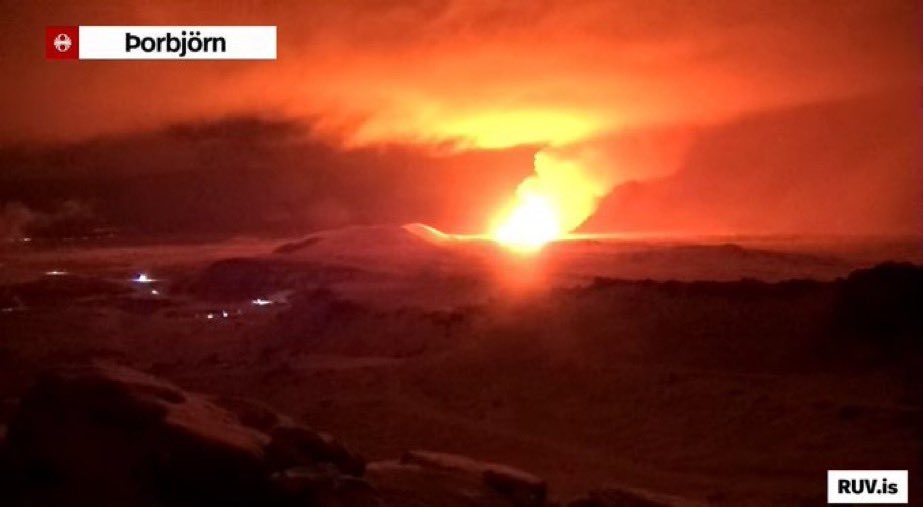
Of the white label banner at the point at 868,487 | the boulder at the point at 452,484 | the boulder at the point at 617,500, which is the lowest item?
the white label banner at the point at 868,487

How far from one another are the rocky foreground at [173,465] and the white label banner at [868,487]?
1.88m

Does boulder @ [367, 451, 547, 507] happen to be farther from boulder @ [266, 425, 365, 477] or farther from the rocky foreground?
boulder @ [266, 425, 365, 477]

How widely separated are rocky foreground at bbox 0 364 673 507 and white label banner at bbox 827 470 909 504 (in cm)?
188

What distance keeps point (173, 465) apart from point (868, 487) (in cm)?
544

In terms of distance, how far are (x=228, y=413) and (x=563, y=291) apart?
754 centimetres

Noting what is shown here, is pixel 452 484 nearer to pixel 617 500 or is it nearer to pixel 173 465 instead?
pixel 617 500

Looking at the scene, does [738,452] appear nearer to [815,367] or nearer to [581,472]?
[581,472]

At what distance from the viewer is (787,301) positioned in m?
12.2

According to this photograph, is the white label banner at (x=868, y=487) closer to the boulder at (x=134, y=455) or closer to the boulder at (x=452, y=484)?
the boulder at (x=452, y=484)

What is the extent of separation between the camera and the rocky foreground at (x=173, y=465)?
19.6ft

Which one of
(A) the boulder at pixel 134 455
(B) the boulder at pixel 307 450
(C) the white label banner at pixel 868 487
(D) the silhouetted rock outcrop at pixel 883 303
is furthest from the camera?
(D) the silhouetted rock outcrop at pixel 883 303

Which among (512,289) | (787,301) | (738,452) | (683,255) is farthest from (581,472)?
(683,255)

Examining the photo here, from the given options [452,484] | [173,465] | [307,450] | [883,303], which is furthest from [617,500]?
[883,303]

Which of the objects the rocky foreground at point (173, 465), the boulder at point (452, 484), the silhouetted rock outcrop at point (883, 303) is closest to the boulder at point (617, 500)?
the rocky foreground at point (173, 465)
